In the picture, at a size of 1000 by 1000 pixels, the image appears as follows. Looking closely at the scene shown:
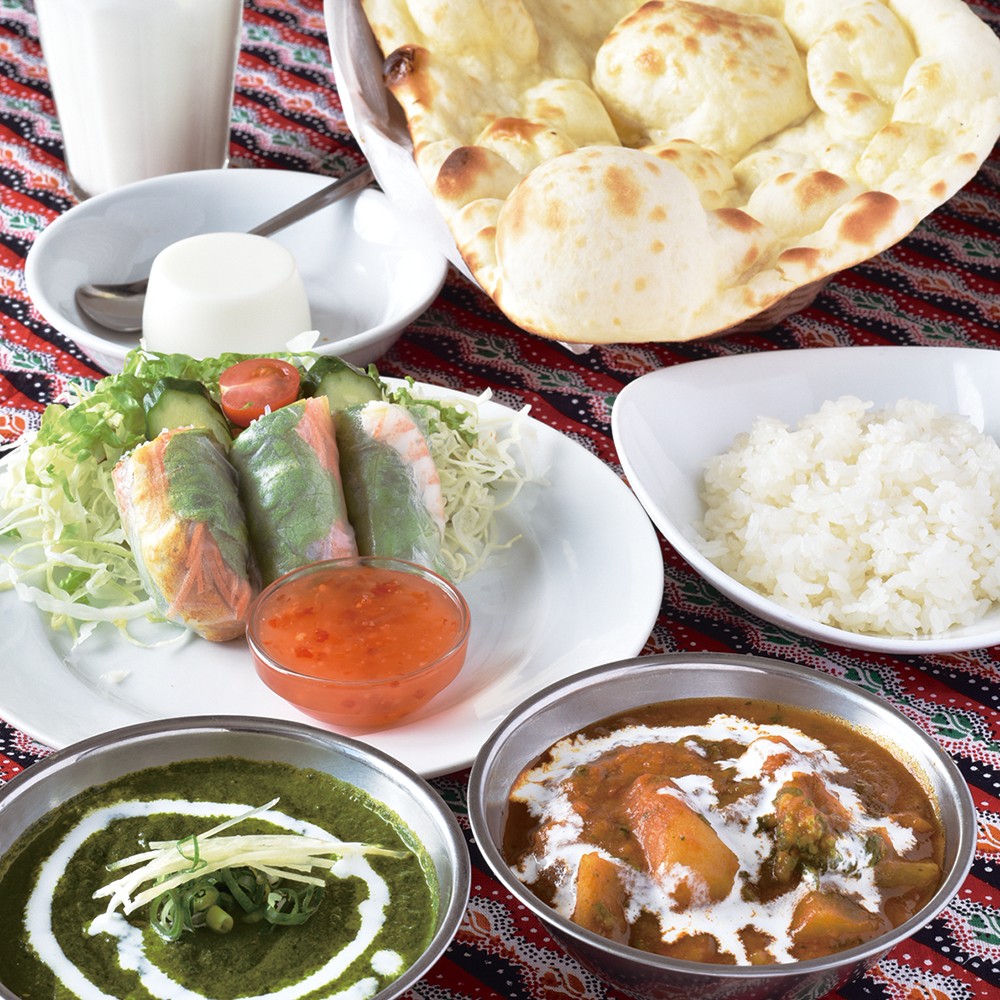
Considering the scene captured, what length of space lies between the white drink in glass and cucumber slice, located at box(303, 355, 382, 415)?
1.24 m

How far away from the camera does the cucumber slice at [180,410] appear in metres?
2.41

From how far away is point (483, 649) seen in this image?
2.24m

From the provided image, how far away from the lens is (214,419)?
2.45 m

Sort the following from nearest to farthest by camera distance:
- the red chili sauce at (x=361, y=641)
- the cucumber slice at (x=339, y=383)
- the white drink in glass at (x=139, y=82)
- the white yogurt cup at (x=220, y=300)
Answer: the red chili sauce at (x=361, y=641) < the cucumber slice at (x=339, y=383) < the white yogurt cup at (x=220, y=300) < the white drink in glass at (x=139, y=82)

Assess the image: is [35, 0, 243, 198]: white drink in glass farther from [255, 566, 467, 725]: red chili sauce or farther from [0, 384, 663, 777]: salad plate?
[255, 566, 467, 725]: red chili sauce

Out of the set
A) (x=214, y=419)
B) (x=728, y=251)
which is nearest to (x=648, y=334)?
(x=728, y=251)

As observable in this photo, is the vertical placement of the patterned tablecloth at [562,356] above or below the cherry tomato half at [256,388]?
below

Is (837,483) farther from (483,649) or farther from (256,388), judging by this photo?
(256,388)

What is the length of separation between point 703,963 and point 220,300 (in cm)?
194

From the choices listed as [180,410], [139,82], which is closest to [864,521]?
[180,410]

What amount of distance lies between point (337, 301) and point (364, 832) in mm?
1941

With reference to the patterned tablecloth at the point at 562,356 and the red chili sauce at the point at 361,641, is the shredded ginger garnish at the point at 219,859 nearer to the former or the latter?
the patterned tablecloth at the point at 562,356

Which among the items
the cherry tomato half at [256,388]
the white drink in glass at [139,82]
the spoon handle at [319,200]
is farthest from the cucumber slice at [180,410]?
the white drink in glass at [139,82]

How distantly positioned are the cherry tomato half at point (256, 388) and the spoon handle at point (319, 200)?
841mm
